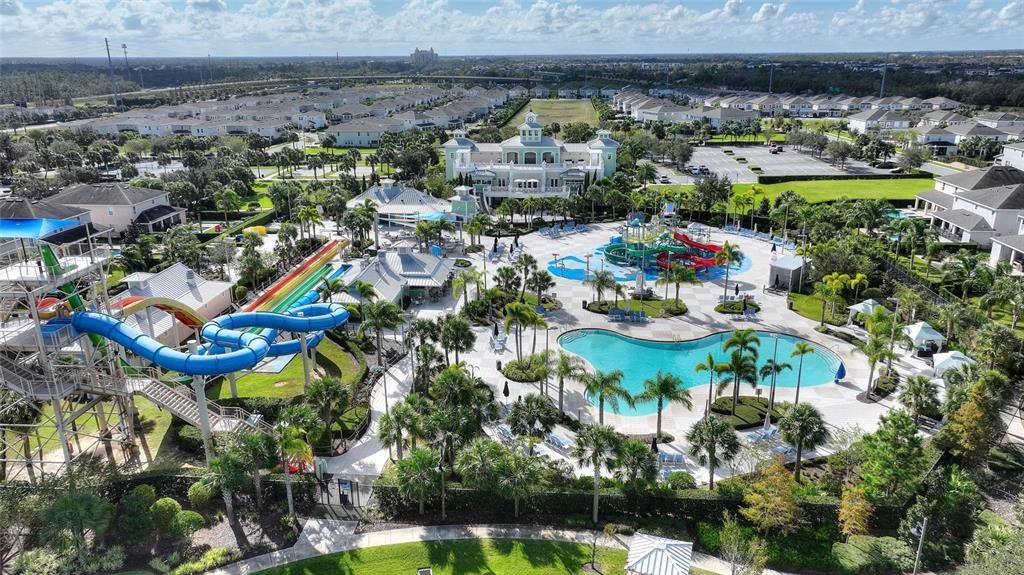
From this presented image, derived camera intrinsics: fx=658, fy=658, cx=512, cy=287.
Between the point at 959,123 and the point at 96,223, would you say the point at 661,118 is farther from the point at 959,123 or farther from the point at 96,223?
the point at 96,223

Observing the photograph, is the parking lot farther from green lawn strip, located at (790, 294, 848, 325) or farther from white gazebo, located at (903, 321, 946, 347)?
white gazebo, located at (903, 321, 946, 347)

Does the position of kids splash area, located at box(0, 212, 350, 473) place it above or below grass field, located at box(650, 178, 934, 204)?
above

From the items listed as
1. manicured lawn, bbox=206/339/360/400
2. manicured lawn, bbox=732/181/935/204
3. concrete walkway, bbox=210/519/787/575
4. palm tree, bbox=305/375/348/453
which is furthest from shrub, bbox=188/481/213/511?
manicured lawn, bbox=732/181/935/204

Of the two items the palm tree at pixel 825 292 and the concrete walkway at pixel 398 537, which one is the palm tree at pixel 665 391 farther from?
the palm tree at pixel 825 292

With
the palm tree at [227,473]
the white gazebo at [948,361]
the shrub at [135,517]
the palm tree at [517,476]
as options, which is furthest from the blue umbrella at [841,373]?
the shrub at [135,517]

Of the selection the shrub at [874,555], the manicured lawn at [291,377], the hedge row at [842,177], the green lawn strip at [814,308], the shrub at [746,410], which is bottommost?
the shrub at [874,555]

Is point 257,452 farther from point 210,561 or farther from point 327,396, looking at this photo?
point 327,396

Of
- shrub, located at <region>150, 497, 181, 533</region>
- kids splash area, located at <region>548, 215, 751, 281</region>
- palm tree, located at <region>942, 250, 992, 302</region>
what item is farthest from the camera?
kids splash area, located at <region>548, 215, 751, 281</region>
